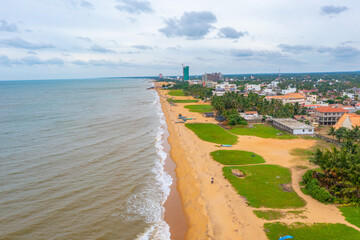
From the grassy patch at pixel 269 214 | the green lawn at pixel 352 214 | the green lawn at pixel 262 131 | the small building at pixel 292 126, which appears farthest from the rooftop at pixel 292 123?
the grassy patch at pixel 269 214

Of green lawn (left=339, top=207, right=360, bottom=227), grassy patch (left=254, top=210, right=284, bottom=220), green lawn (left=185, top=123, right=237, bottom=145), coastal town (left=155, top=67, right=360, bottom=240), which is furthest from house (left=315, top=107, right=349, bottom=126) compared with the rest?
grassy patch (left=254, top=210, right=284, bottom=220)

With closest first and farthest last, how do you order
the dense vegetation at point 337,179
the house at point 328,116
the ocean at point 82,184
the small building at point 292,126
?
the ocean at point 82,184 → the dense vegetation at point 337,179 → the small building at point 292,126 → the house at point 328,116

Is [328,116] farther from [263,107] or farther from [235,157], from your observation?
[235,157]

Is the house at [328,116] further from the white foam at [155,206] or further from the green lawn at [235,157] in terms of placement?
the white foam at [155,206]

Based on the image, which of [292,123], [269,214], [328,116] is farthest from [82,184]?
[328,116]

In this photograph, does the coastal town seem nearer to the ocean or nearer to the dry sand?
the dry sand

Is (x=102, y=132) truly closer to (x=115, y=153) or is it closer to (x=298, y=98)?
(x=115, y=153)

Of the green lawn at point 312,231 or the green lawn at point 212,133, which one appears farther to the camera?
the green lawn at point 212,133
